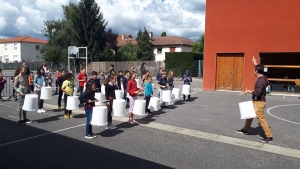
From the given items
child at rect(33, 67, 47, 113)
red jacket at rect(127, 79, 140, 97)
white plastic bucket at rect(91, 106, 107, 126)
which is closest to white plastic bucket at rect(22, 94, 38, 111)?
child at rect(33, 67, 47, 113)

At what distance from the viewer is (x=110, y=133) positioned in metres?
7.80

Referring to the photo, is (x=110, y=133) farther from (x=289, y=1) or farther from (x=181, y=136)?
(x=289, y=1)

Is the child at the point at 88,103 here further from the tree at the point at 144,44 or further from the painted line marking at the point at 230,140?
the tree at the point at 144,44

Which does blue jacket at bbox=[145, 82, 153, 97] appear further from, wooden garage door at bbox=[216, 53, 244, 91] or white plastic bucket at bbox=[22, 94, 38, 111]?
wooden garage door at bbox=[216, 53, 244, 91]

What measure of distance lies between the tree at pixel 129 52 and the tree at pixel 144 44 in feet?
2.75

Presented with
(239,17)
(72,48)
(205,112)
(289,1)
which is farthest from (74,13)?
(205,112)

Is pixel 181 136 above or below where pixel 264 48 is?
below

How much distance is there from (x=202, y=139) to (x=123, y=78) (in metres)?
6.32

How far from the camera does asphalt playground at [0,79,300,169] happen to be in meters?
5.63

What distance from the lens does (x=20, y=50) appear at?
71312 mm

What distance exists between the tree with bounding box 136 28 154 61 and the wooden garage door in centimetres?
3385

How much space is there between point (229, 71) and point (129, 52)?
3526cm

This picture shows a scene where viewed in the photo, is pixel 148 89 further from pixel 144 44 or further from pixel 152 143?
pixel 144 44

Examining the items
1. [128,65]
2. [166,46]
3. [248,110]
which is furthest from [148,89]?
[166,46]
